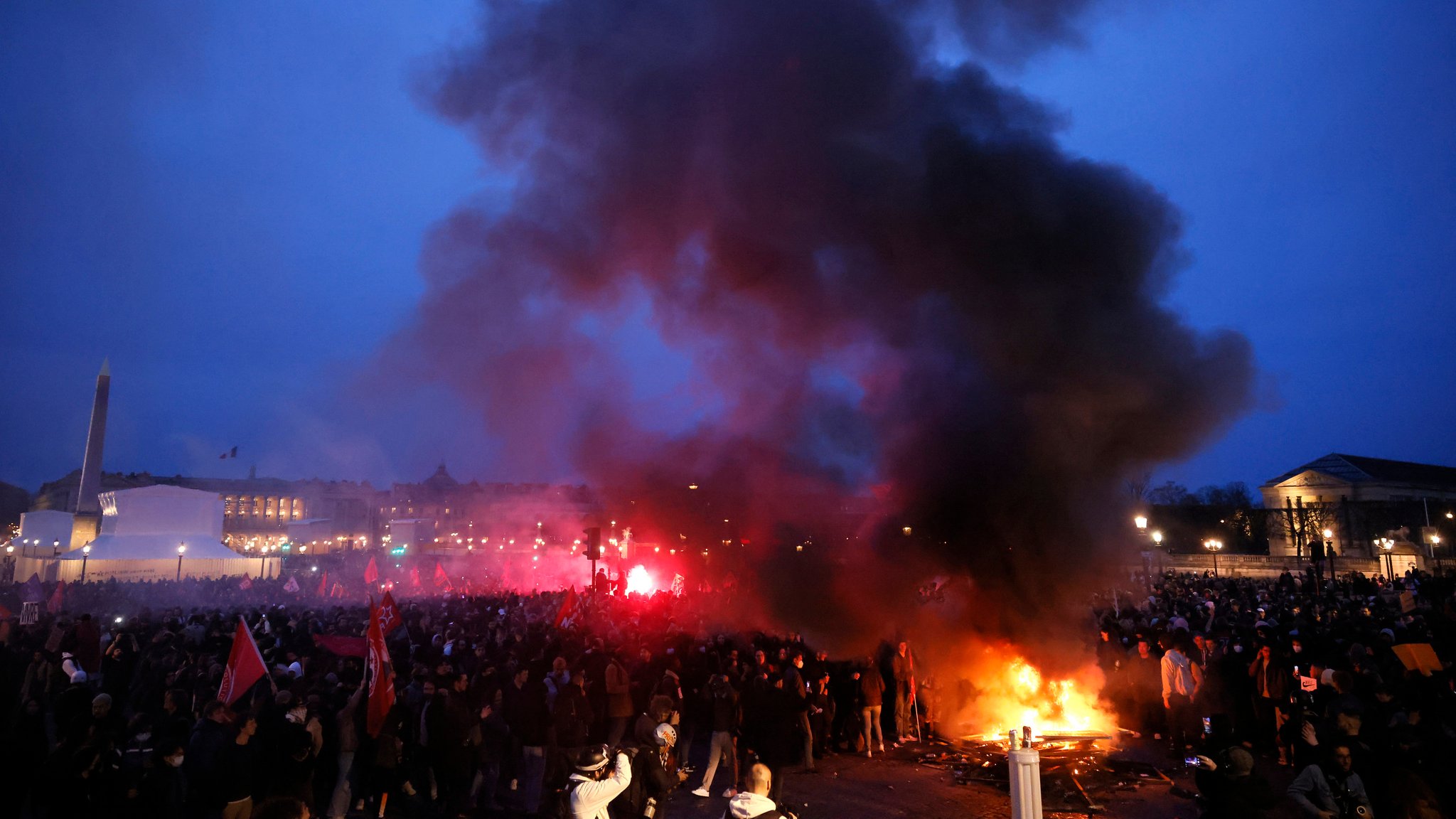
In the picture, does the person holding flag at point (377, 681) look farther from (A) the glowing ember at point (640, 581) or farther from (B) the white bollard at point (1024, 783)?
(A) the glowing ember at point (640, 581)

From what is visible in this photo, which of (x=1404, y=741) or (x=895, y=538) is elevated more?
(x=895, y=538)

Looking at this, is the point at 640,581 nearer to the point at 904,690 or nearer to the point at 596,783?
the point at 904,690

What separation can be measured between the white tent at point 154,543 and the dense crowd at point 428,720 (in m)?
21.1

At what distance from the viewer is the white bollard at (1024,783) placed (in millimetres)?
6016

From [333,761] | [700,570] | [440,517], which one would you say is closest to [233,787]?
[333,761]

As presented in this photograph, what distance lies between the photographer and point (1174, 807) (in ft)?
27.9

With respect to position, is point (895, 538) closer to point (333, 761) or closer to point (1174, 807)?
point (1174, 807)

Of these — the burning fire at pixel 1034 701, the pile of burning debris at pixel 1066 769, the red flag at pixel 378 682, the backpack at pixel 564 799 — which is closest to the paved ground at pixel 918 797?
the pile of burning debris at pixel 1066 769

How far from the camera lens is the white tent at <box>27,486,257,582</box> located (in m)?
33.5

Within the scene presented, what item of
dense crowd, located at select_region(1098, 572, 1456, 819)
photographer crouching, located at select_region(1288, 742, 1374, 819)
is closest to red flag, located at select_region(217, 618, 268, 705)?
dense crowd, located at select_region(1098, 572, 1456, 819)

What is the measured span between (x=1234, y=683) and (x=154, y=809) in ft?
41.6

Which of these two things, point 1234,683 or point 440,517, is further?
point 440,517

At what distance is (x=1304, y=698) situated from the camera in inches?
382

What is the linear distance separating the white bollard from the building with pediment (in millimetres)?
41229
